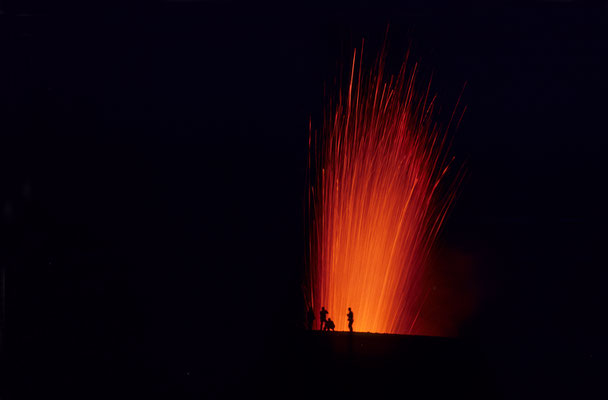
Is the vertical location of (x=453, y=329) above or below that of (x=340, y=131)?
below

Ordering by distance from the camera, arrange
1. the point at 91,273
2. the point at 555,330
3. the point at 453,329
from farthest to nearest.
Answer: the point at 91,273
the point at 555,330
the point at 453,329

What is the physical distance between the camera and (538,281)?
10852mm

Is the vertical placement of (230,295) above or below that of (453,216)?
below

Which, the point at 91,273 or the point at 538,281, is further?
the point at 91,273

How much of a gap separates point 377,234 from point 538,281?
4.77m

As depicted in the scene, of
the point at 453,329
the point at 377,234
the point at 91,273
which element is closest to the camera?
the point at 377,234

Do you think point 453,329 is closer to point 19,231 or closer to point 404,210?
point 404,210

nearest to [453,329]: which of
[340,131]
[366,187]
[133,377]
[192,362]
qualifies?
[366,187]

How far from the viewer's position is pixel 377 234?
26.1ft

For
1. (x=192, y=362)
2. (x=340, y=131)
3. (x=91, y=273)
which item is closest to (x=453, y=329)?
(x=340, y=131)

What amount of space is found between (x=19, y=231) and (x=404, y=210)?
25.5 ft

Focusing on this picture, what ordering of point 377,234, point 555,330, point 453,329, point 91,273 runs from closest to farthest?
point 377,234
point 453,329
point 555,330
point 91,273

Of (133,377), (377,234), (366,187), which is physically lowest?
(133,377)

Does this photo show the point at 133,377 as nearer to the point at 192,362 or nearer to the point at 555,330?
the point at 192,362
